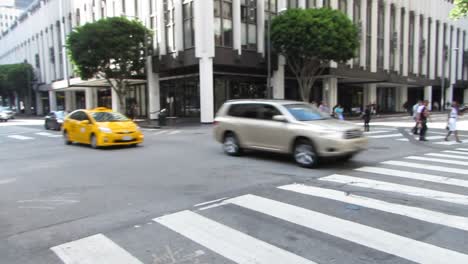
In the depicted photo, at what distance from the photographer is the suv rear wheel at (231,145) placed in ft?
38.7

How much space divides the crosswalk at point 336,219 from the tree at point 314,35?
20776mm

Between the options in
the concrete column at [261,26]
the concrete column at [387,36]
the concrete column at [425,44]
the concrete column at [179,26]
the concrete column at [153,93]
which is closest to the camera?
the concrete column at [179,26]

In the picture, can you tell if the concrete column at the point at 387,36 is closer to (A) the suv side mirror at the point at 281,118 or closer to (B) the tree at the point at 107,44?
(B) the tree at the point at 107,44

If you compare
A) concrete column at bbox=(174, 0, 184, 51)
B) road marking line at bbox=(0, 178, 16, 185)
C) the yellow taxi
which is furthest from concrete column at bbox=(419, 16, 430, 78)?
road marking line at bbox=(0, 178, 16, 185)

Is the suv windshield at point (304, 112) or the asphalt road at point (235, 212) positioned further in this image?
the suv windshield at point (304, 112)

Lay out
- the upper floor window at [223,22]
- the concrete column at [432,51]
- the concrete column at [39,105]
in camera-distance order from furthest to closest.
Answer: the concrete column at [39,105] < the concrete column at [432,51] < the upper floor window at [223,22]

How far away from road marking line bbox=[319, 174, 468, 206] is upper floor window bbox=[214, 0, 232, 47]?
21.8 meters

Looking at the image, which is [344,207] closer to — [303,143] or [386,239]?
[386,239]

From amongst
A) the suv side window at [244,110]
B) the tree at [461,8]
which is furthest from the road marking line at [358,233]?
the tree at [461,8]

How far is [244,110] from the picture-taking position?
11695 mm

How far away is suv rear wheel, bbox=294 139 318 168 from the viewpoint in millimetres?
9641

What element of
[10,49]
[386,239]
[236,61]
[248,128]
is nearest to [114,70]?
[236,61]

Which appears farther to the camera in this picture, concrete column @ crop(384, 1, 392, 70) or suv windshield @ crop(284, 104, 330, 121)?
concrete column @ crop(384, 1, 392, 70)

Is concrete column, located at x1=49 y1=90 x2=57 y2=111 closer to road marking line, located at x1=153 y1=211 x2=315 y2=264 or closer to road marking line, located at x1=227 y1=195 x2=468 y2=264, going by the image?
road marking line, located at x1=227 y1=195 x2=468 y2=264
